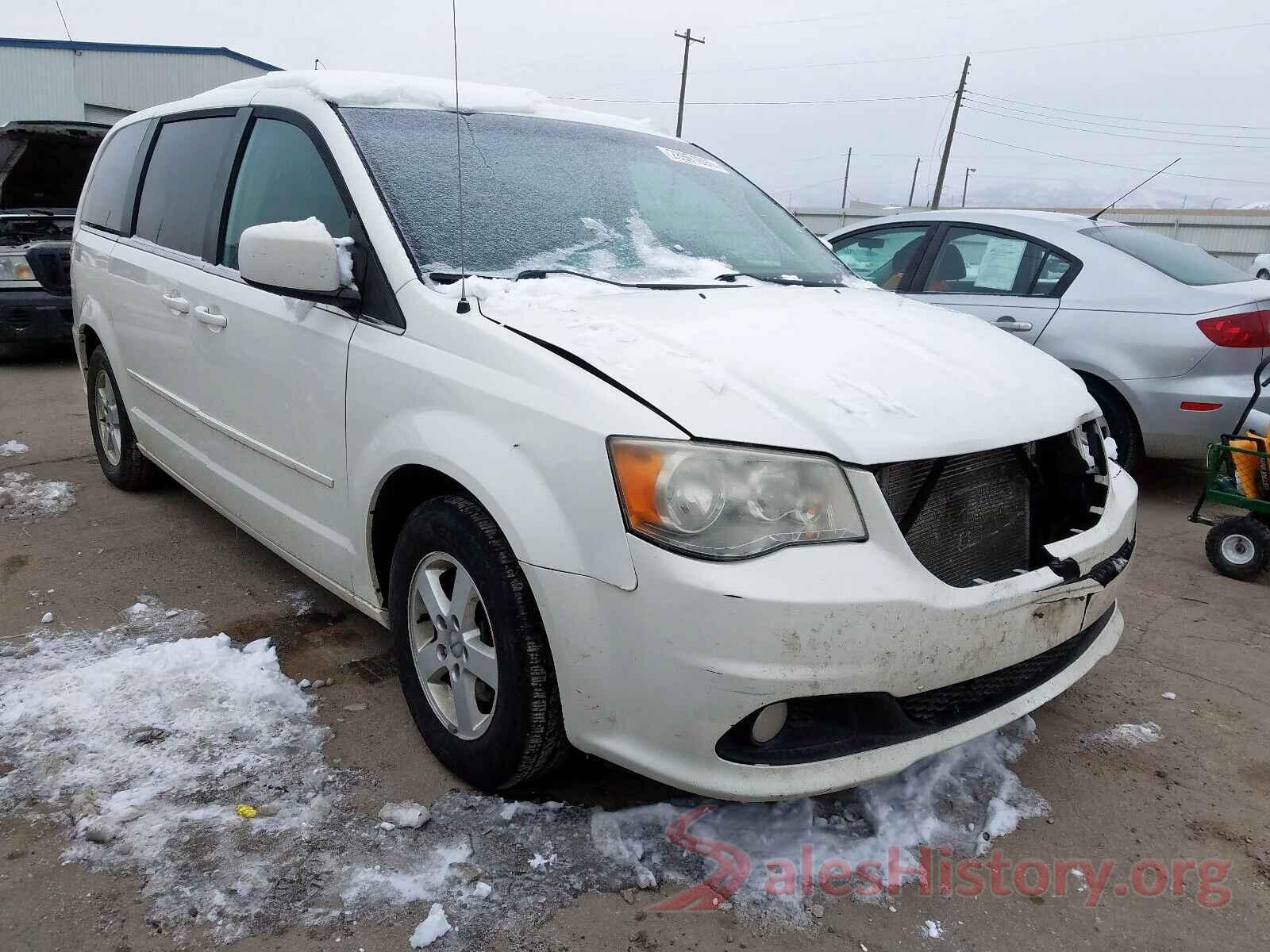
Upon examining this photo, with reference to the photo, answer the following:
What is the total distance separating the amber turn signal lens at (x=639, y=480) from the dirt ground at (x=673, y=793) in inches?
34.0

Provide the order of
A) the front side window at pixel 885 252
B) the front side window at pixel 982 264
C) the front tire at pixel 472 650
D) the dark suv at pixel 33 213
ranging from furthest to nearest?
1. the dark suv at pixel 33 213
2. the front side window at pixel 885 252
3. the front side window at pixel 982 264
4. the front tire at pixel 472 650

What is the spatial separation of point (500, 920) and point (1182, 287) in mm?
4605

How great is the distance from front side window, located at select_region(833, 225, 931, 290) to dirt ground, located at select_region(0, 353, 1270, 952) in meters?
2.10

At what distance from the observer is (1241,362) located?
15.5 ft

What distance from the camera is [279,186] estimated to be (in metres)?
3.05

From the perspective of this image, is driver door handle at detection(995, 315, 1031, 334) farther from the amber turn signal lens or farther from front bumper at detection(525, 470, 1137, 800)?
the amber turn signal lens

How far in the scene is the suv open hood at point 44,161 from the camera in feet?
26.2

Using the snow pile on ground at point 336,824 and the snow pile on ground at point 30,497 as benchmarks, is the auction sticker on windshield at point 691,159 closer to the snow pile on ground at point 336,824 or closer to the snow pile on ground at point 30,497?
the snow pile on ground at point 336,824

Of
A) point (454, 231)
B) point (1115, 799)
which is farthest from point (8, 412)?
point (1115, 799)

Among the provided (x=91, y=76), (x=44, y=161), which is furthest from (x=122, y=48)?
(x=44, y=161)

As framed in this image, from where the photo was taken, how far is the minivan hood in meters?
1.97

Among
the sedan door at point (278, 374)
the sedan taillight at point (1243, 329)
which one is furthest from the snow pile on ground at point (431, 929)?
the sedan taillight at point (1243, 329)

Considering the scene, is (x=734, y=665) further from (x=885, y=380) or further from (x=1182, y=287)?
(x=1182, y=287)

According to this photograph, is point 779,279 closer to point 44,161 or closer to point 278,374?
point 278,374
